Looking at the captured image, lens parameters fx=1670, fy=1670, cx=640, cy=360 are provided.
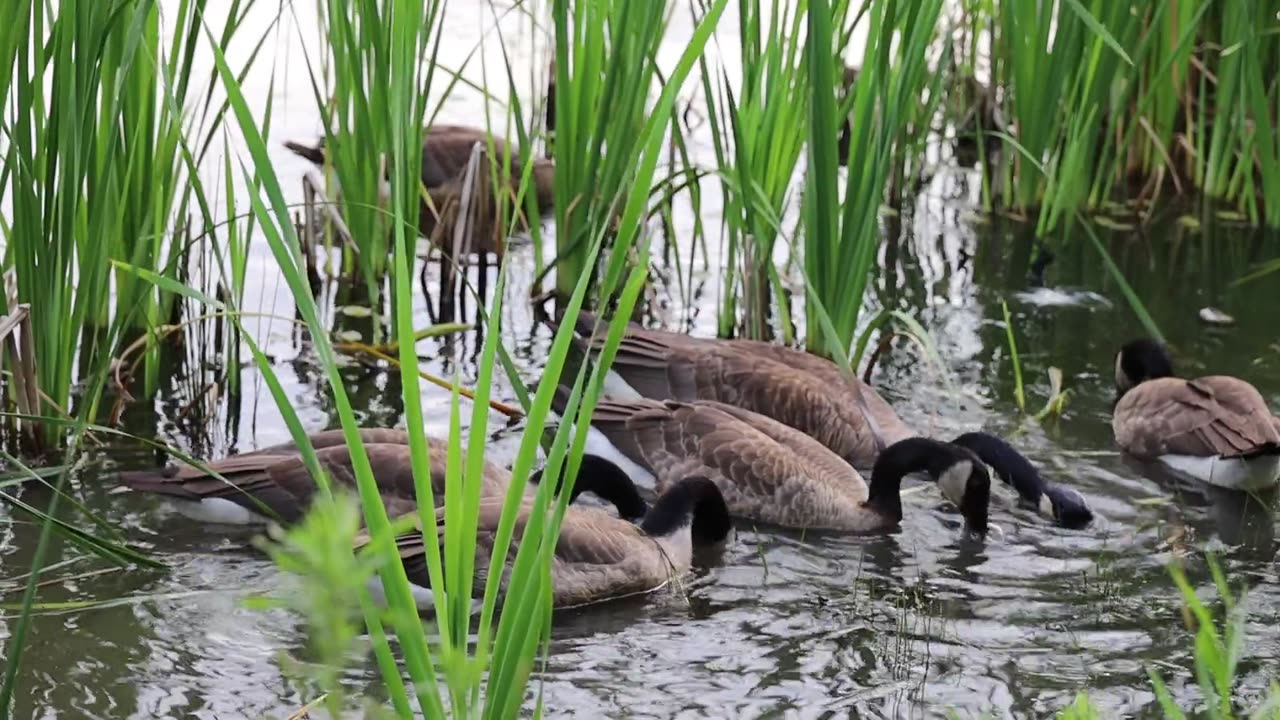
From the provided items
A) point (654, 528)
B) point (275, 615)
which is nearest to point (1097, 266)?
point (654, 528)

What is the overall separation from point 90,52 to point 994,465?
3914 millimetres

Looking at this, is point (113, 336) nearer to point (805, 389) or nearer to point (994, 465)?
point (805, 389)

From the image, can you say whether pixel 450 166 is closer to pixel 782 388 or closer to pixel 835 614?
pixel 782 388

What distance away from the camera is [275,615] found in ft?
17.8

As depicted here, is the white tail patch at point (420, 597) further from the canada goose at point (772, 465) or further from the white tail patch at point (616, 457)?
the white tail patch at point (616, 457)

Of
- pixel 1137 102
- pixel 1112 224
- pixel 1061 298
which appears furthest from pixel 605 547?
pixel 1137 102

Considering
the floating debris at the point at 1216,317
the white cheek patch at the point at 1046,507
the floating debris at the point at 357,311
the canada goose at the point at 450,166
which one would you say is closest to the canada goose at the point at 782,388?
the white cheek patch at the point at 1046,507

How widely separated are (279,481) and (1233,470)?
156 inches

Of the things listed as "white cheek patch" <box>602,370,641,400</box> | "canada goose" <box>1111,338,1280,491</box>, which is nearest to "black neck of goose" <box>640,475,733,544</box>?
"white cheek patch" <box>602,370,641,400</box>

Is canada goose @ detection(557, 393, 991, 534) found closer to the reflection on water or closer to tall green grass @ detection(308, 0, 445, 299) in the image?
the reflection on water

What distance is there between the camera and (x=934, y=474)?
678 cm

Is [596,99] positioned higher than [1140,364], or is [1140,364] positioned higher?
[596,99]

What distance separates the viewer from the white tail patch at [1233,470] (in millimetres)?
7023

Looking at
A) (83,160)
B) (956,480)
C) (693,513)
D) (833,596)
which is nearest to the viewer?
(83,160)
